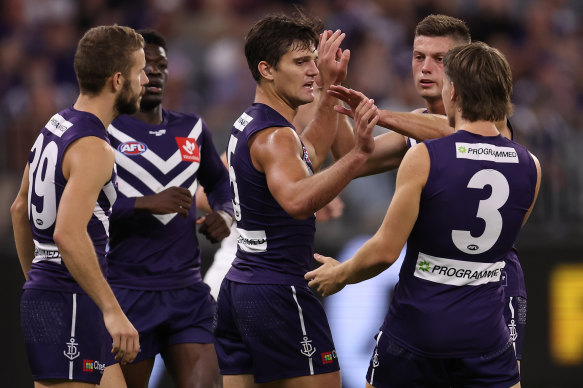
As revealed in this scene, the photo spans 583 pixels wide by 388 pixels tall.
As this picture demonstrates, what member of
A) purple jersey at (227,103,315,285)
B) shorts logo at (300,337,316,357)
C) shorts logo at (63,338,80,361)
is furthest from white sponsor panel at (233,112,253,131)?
shorts logo at (63,338,80,361)

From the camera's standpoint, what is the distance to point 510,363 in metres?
4.46

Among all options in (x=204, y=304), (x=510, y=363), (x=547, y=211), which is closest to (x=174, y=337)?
(x=204, y=304)

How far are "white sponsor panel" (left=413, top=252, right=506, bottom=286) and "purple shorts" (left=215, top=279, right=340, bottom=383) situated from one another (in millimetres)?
721

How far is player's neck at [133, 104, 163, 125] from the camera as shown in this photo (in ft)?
20.0

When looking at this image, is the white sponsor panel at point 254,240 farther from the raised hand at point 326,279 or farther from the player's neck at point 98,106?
the player's neck at point 98,106

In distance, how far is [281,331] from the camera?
187 inches

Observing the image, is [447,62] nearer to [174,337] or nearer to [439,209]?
[439,209]

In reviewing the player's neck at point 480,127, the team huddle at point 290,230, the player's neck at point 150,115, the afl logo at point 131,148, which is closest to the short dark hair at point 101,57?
the team huddle at point 290,230

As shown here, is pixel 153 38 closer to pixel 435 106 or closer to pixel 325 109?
pixel 325 109

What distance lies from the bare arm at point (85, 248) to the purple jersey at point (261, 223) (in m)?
0.75

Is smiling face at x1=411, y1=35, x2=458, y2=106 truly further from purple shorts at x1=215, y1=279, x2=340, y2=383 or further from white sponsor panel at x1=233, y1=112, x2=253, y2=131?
purple shorts at x1=215, y1=279, x2=340, y2=383

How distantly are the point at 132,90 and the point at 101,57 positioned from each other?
0.25 meters

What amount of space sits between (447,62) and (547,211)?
15.5 feet

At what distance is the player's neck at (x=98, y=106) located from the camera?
481cm
